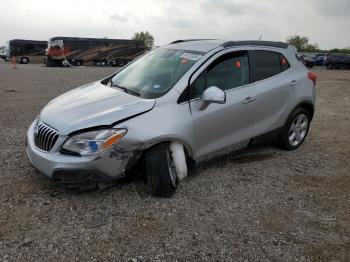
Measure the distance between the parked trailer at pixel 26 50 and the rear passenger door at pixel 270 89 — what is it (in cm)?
4462

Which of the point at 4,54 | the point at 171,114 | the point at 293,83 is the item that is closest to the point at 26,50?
the point at 4,54

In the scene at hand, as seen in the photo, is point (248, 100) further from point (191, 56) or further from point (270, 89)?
point (191, 56)

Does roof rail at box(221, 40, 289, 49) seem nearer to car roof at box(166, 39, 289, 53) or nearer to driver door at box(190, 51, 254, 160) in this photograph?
car roof at box(166, 39, 289, 53)

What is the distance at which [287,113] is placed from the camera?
229 inches

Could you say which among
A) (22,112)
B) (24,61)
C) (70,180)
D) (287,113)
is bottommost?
(24,61)

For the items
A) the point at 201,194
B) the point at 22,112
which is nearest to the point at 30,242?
the point at 201,194

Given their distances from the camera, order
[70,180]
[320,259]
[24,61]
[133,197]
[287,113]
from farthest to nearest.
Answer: [24,61]
[287,113]
[133,197]
[70,180]
[320,259]

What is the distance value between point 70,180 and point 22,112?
576 cm

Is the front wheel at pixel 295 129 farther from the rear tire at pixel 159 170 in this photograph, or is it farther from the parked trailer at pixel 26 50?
the parked trailer at pixel 26 50

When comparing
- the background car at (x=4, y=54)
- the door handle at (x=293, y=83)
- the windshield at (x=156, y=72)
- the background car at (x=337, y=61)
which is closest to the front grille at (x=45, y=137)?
the windshield at (x=156, y=72)

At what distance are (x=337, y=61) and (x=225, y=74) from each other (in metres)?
43.4

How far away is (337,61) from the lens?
1736 inches

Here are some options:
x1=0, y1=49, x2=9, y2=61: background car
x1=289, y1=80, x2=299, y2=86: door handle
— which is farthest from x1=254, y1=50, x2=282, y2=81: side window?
x1=0, y1=49, x2=9, y2=61: background car

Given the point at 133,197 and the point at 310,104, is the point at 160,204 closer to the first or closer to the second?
the point at 133,197
